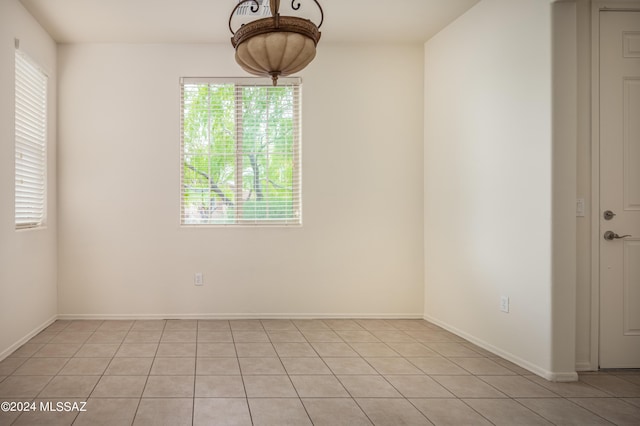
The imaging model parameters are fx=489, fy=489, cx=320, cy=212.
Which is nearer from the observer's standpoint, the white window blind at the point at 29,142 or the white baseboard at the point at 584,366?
the white baseboard at the point at 584,366

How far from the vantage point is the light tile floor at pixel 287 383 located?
2656 mm

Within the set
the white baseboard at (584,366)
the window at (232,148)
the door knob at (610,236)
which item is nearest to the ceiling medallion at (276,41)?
the door knob at (610,236)

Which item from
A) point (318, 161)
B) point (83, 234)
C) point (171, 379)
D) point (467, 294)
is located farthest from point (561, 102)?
point (83, 234)

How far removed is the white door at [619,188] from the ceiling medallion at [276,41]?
7.65 ft

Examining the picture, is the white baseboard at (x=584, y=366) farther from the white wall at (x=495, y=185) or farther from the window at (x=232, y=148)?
the window at (x=232, y=148)

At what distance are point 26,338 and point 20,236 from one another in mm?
870

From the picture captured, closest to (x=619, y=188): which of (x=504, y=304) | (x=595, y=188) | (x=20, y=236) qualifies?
(x=595, y=188)

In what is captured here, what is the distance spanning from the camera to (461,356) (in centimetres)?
384

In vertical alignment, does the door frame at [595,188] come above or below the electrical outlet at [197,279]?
above

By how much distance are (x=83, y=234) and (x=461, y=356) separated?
152 inches

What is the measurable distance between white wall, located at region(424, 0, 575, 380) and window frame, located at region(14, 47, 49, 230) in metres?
3.83

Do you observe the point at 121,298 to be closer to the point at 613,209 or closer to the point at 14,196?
the point at 14,196

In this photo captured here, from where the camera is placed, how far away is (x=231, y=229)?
514 cm

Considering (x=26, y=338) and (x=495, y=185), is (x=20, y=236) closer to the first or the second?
(x=26, y=338)
